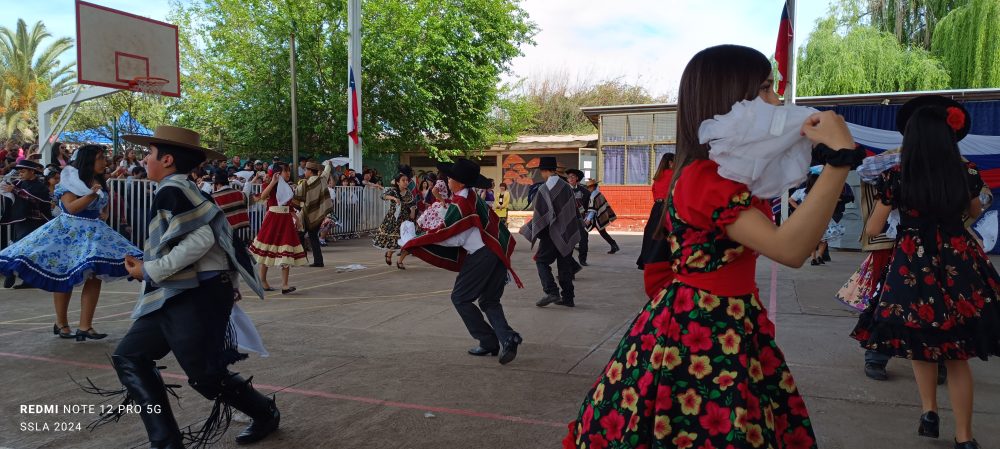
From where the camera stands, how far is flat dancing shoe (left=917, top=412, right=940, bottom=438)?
139 inches

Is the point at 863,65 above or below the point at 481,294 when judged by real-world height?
above

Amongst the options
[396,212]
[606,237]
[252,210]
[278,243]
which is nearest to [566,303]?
[278,243]

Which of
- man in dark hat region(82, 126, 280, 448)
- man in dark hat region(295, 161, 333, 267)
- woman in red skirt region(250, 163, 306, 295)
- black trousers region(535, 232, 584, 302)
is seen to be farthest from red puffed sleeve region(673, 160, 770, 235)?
man in dark hat region(295, 161, 333, 267)

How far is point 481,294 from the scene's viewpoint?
533 cm

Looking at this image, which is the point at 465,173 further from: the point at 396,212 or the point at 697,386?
the point at 396,212

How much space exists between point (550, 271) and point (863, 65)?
60.4 feet

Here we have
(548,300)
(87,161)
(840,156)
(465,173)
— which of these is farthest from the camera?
(548,300)

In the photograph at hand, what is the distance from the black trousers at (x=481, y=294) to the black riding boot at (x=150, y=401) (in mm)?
2446

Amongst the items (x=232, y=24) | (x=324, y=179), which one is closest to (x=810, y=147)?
(x=324, y=179)

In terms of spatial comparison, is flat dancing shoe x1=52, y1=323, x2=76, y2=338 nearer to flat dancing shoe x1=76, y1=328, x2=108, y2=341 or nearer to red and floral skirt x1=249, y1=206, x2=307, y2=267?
flat dancing shoe x1=76, y1=328, x2=108, y2=341

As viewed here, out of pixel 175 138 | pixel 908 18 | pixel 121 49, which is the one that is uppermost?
pixel 908 18

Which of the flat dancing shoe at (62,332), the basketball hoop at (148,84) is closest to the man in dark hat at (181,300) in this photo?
the flat dancing shoe at (62,332)

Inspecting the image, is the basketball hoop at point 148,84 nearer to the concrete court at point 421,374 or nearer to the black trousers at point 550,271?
the concrete court at point 421,374

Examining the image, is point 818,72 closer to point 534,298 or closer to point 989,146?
point 989,146
